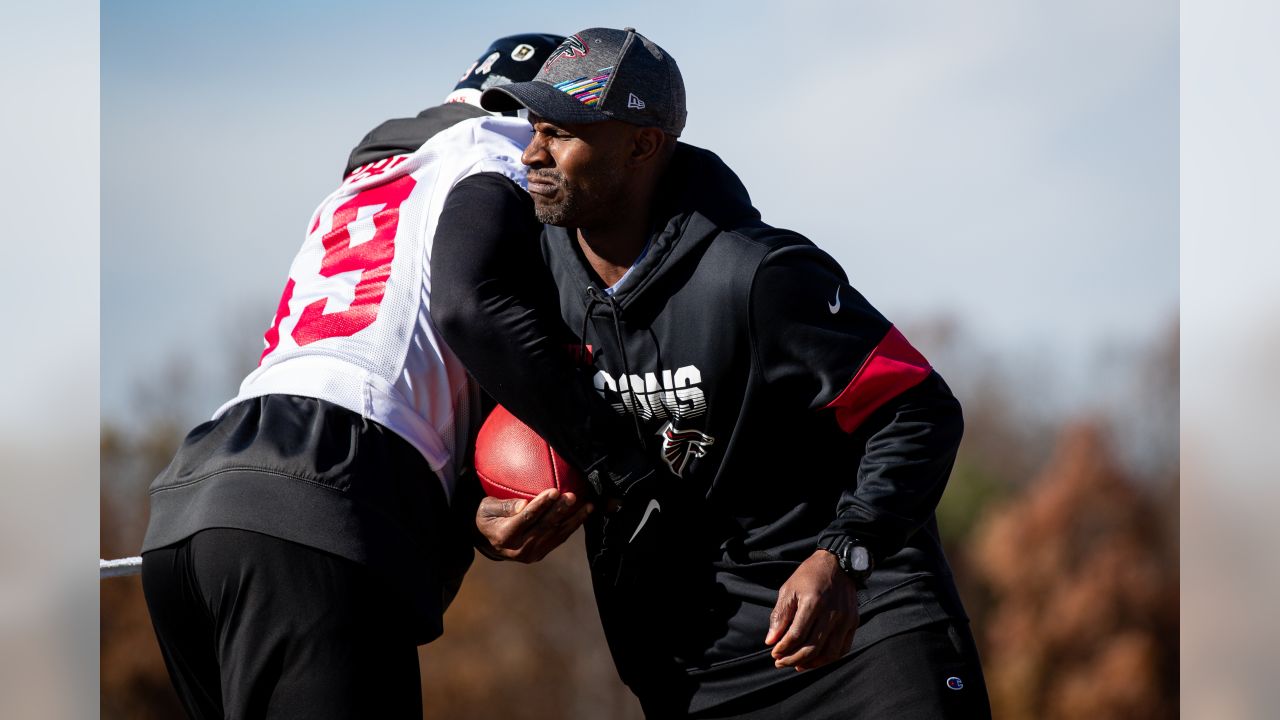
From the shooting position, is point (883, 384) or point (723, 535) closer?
point (883, 384)

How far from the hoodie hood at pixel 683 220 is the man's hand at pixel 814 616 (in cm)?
52

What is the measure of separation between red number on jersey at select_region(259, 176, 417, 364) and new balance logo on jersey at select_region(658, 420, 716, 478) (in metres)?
0.52

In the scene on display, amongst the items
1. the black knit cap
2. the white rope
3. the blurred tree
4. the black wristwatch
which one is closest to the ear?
the black knit cap

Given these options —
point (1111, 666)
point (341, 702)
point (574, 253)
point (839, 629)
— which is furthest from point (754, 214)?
point (1111, 666)

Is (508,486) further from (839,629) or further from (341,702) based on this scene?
(839,629)

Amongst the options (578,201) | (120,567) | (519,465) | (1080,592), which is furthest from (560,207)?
(1080,592)

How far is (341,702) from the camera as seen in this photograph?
173 cm

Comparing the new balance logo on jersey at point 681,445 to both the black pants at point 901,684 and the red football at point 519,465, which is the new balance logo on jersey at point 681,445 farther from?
the black pants at point 901,684

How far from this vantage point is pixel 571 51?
6.58 feet

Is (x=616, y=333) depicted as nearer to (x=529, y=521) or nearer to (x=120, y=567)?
(x=529, y=521)

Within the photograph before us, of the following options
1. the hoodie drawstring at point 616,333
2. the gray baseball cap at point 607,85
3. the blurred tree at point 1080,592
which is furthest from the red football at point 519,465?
the blurred tree at point 1080,592

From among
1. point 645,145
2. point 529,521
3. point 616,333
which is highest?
point 645,145

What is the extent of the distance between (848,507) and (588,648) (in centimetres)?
1690

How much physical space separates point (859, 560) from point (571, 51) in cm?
95
